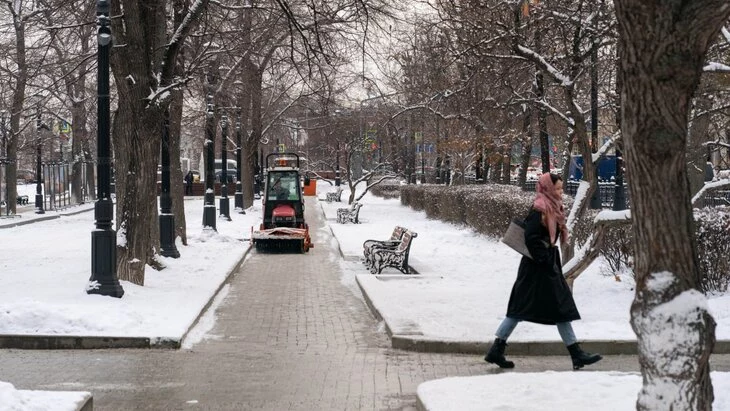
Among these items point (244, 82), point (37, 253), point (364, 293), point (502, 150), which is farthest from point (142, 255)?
point (502, 150)

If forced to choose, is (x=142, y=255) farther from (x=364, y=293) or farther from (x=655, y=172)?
(x=655, y=172)

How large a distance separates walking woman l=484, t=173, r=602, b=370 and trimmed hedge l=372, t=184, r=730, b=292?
8.01ft

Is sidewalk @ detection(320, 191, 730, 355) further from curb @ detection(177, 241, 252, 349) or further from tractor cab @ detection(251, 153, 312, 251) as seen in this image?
curb @ detection(177, 241, 252, 349)

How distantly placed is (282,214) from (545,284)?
59.5 feet

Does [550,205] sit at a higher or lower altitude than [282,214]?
higher

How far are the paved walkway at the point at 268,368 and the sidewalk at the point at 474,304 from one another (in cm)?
21

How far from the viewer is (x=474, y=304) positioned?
13383 mm

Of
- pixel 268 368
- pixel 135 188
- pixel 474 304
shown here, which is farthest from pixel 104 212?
pixel 474 304

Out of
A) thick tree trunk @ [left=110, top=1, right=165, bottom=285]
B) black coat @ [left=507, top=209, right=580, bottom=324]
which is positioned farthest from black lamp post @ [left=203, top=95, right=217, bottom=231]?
black coat @ [left=507, top=209, right=580, bottom=324]

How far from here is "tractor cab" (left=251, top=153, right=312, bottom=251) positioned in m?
24.7

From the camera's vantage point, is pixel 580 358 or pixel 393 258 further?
pixel 393 258

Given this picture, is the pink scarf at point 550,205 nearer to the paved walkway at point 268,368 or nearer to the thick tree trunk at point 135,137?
the paved walkway at point 268,368

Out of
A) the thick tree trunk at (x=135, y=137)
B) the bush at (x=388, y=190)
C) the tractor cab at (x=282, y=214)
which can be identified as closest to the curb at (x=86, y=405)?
the thick tree trunk at (x=135, y=137)

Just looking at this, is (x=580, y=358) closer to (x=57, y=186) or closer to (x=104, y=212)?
(x=104, y=212)
